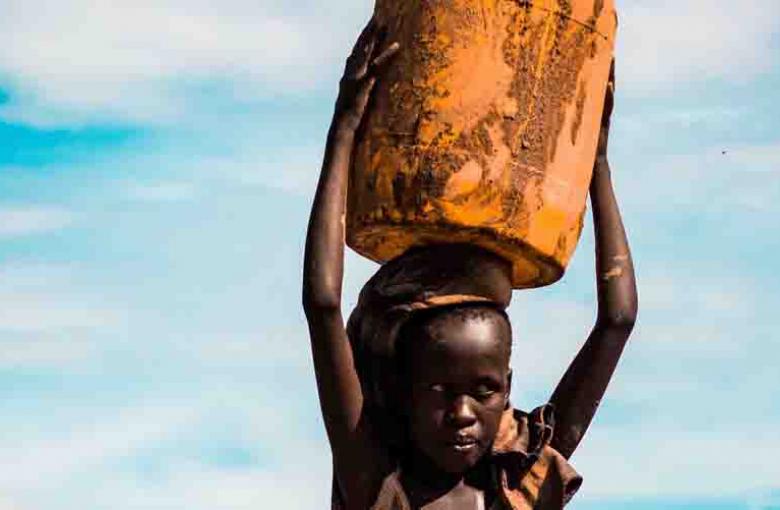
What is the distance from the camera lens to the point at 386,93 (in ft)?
21.6

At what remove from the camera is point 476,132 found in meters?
6.46

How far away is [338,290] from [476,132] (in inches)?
23.8

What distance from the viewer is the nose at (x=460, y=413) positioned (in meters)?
6.58

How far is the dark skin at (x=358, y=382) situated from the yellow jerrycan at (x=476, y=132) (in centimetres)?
8

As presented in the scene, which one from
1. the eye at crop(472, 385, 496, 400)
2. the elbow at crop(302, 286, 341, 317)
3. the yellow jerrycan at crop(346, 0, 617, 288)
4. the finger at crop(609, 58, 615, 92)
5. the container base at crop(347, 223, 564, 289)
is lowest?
the eye at crop(472, 385, 496, 400)

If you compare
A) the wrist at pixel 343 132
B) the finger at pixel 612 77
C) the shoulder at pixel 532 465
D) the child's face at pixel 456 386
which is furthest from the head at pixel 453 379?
the finger at pixel 612 77

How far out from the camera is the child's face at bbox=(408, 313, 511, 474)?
6.58 m

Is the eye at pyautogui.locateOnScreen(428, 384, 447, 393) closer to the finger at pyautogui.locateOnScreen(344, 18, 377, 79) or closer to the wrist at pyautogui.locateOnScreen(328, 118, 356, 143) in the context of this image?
the wrist at pyautogui.locateOnScreen(328, 118, 356, 143)

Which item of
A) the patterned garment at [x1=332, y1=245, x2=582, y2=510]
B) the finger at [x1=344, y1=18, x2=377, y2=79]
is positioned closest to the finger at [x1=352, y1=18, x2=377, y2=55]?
the finger at [x1=344, y1=18, x2=377, y2=79]

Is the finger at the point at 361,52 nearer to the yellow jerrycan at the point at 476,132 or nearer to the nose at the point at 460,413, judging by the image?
the yellow jerrycan at the point at 476,132

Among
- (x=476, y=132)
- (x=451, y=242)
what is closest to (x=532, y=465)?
(x=451, y=242)

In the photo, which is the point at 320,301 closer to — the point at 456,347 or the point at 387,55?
the point at 456,347

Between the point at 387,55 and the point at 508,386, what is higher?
the point at 387,55

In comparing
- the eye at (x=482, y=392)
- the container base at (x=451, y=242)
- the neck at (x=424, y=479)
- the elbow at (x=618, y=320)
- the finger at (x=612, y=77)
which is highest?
the finger at (x=612, y=77)
